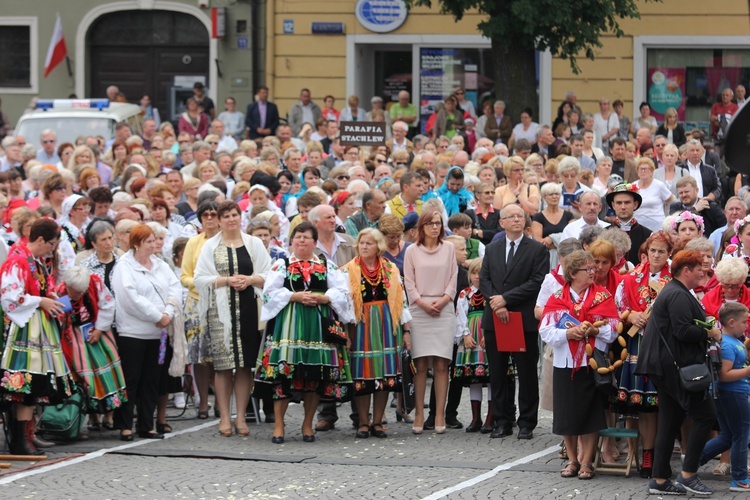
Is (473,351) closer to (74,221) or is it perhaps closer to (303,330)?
(303,330)

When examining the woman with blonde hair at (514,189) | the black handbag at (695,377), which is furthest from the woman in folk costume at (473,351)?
the woman with blonde hair at (514,189)

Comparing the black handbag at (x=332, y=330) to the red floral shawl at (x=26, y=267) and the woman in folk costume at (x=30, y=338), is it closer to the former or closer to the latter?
the woman in folk costume at (x=30, y=338)

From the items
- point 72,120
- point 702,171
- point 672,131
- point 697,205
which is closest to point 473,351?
point 697,205

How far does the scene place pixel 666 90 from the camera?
96.9ft

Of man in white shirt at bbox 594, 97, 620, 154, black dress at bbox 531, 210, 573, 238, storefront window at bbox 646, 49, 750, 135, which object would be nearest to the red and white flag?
man in white shirt at bbox 594, 97, 620, 154

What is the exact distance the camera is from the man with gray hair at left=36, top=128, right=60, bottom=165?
21.6 metres

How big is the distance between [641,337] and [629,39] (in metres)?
19.1

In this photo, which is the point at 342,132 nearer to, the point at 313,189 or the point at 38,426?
the point at 313,189

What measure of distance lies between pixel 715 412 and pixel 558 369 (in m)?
1.26

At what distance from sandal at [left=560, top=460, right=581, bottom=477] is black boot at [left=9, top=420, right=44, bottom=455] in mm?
4083

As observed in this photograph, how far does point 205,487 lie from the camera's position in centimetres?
1070

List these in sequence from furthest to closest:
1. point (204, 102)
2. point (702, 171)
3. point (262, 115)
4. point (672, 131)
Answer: point (204, 102) < point (262, 115) < point (672, 131) < point (702, 171)

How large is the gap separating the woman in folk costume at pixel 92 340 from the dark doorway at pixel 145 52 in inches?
758

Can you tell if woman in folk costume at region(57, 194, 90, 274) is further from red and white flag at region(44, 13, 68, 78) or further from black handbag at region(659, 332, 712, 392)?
red and white flag at region(44, 13, 68, 78)
